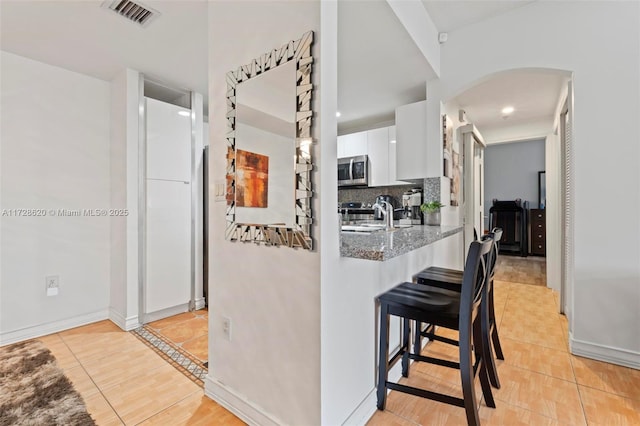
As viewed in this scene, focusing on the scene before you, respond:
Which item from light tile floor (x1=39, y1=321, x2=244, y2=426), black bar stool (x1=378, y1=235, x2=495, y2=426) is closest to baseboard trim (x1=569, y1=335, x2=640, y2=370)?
black bar stool (x1=378, y1=235, x2=495, y2=426)

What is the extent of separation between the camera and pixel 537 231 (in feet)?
21.4

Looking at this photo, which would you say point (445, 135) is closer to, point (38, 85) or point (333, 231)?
point (333, 231)

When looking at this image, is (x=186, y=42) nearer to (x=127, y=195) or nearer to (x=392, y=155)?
(x=127, y=195)

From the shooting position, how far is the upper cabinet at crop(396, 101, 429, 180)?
112 inches

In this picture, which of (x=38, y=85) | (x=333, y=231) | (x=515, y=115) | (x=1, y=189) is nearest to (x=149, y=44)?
(x=38, y=85)

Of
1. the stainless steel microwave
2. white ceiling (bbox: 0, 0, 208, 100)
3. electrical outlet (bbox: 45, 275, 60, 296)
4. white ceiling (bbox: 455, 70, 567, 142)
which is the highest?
white ceiling (bbox: 455, 70, 567, 142)

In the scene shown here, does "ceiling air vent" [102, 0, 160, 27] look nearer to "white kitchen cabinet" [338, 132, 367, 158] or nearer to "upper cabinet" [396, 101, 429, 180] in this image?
"upper cabinet" [396, 101, 429, 180]

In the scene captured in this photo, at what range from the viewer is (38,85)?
256 cm

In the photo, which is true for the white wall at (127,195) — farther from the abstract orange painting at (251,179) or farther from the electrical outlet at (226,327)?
the abstract orange painting at (251,179)

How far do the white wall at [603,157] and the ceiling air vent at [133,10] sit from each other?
108 inches

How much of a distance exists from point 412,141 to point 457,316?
1.97 m

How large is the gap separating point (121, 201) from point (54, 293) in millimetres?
979

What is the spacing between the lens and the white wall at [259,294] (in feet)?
4.00

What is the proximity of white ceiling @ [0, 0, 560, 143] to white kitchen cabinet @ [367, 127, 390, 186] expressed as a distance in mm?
502
